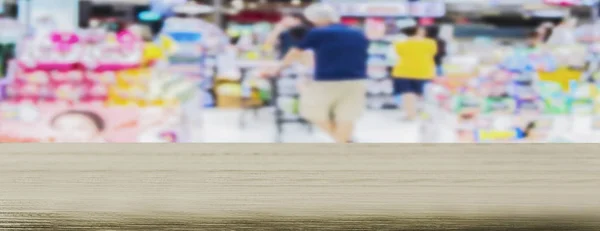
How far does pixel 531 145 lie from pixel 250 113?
8.01 ft

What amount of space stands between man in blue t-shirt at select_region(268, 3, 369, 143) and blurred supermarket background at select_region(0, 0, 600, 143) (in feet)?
0.21

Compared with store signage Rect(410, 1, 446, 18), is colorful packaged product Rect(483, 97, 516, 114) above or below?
below

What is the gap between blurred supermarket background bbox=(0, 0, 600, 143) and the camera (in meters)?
2.35

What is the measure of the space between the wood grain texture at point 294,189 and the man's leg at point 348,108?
2383mm

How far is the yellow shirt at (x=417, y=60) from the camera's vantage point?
2904mm

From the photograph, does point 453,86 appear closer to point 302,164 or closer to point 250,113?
point 250,113

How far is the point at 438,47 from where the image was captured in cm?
287

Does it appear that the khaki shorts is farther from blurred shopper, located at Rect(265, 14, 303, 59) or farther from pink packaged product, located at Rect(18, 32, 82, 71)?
pink packaged product, located at Rect(18, 32, 82, 71)

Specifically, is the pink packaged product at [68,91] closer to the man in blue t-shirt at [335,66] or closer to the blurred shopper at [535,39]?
the man in blue t-shirt at [335,66]

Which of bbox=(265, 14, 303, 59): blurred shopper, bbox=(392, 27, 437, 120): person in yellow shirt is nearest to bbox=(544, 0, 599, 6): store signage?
bbox=(392, 27, 437, 120): person in yellow shirt

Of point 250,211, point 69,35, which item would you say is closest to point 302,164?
point 250,211

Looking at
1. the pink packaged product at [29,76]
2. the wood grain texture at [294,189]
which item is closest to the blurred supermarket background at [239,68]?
the pink packaged product at [29,76]

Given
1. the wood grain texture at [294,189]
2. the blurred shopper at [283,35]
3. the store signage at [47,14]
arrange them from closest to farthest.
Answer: the wood grain texture at [294,189], the store signage at [47,14], the blurred shopper at [283,35]

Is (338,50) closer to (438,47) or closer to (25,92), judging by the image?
(438,47)
